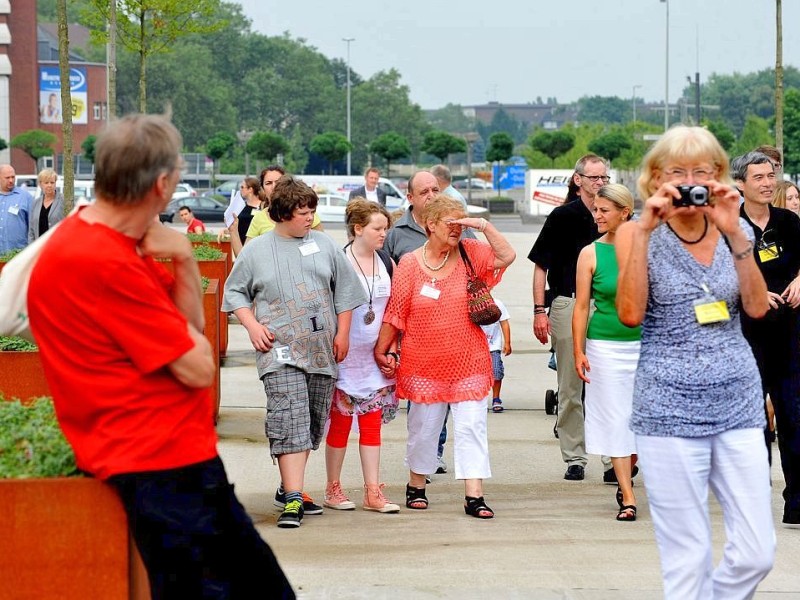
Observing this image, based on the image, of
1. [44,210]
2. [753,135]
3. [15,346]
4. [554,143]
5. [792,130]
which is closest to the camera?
[15,346]

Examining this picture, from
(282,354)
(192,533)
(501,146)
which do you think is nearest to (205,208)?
(501,146)

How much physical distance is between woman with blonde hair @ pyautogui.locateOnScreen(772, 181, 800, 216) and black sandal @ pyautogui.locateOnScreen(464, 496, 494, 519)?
2304 millimetres

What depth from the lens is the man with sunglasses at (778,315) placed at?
23.0 feet

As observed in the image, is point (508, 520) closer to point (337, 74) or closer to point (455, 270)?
point (455, 270)

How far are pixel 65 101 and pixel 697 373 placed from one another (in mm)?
12883

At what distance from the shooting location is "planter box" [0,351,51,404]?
25.9 ft

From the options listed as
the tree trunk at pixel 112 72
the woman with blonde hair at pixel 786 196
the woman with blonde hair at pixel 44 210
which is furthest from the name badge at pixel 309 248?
the tree trunk at pixel 112 72

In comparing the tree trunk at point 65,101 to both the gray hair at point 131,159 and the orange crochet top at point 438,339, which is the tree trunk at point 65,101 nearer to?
the orange crochet top at point 438,339

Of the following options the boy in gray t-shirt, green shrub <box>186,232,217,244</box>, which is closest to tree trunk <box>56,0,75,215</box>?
green shrub <box>186,232,217,244</box>

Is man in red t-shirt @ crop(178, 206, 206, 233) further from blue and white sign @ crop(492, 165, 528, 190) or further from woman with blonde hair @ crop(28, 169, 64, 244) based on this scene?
blue and white sign @ crop(492, 165, 528, 190)

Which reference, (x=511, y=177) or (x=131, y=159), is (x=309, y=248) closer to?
(x=131, y=159)

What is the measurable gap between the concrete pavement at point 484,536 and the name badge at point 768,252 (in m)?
1.39

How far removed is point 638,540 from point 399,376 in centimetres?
160

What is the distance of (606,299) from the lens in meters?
7.54
